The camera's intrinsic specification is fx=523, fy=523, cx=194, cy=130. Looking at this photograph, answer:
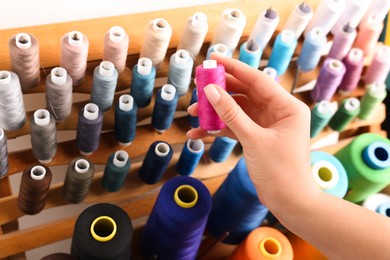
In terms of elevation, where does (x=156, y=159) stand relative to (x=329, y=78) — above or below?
below

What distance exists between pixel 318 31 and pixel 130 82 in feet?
1.41

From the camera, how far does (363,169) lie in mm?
1103

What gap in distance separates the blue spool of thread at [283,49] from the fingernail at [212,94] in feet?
1.31

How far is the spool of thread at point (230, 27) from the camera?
40.4 inches

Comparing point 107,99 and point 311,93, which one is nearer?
point 107,99

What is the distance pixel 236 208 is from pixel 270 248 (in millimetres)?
101

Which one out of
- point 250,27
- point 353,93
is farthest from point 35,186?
point 353,93

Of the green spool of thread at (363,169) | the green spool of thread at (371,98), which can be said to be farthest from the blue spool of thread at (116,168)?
the green spool of thread at (371,98)

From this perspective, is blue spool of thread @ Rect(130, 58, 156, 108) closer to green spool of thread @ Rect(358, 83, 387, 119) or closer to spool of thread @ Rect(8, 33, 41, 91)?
spool of thread @ Rect(8, 33, 41, 91)

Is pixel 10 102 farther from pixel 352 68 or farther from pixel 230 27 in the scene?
pixel 352 68

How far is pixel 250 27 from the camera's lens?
44.9 inches

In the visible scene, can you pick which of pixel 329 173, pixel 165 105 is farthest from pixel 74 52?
pixel 329 173

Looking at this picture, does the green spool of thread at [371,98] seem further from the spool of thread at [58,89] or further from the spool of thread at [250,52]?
the spool of thread at [58,89]

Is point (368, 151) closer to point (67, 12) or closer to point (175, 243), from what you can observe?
point (175, 243)
